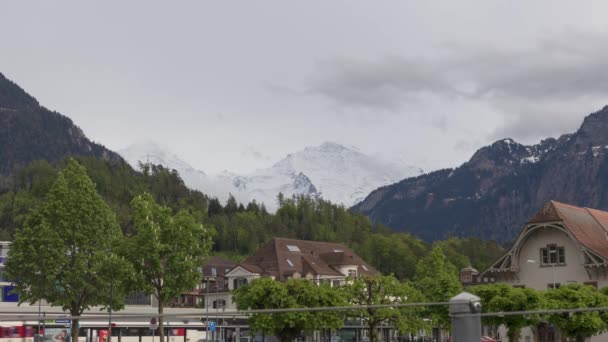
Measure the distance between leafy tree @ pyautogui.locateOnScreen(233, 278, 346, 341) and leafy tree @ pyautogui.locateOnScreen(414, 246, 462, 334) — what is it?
29.7 feet

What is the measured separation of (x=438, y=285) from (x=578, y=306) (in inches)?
1027

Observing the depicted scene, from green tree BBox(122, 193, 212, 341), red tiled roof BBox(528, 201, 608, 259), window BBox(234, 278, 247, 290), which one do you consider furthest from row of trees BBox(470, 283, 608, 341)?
window BBox(234, 278, 247, 290)

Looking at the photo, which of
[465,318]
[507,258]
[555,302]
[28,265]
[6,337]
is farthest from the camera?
[6,337]

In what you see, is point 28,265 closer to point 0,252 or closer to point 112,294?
point 112,294

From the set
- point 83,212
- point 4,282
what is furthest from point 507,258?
point 4,282

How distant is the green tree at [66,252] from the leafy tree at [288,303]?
39.1ft

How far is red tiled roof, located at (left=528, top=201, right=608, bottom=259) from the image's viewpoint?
7600 cm

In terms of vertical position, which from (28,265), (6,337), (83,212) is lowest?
(6,337)

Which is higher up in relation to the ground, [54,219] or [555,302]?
[54,219]

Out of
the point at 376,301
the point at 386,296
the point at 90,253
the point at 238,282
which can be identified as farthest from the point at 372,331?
the point at 238,282

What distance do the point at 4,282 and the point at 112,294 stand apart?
68.2 metres

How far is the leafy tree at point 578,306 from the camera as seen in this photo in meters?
58.2

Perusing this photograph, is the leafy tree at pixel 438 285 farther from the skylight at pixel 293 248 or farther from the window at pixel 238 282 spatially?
the skylight at pixel 293 248

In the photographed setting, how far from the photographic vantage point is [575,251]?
2995 inches
